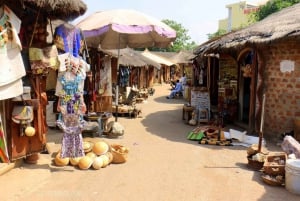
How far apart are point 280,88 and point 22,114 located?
6670mm

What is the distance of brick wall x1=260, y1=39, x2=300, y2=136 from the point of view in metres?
8.77

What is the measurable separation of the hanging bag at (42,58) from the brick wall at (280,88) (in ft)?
19.1

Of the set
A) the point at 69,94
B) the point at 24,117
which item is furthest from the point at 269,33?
the point at 24,117

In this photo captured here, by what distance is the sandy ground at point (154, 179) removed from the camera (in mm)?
5105

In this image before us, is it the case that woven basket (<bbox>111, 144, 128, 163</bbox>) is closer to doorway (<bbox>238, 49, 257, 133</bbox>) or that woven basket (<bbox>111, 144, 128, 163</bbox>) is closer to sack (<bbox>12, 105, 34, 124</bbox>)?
sack (<bbox>12, 105, 34, 124</bbox>)

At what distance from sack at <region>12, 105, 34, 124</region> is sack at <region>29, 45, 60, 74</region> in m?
0.70

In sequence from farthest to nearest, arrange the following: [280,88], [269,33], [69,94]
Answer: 1. [280,88]
2. [269,33]
3. [69,94]

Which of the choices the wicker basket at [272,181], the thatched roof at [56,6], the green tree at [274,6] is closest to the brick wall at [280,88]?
the wicker basket at [272,181]

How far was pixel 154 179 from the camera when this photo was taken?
5867 millimetres

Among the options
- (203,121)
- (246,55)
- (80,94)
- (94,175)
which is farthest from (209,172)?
(246,55)

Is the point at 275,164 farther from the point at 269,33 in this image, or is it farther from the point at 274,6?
the point at 274,6

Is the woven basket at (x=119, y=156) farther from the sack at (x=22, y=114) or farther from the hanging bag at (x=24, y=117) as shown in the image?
the sack at (x=22, y=114)

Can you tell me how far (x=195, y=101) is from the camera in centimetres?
1197

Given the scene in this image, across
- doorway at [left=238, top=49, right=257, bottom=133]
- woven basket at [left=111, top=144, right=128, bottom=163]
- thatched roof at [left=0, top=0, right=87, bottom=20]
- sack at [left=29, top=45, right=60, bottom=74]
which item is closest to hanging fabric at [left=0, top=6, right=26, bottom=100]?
thatched roof at [left=0, top=0, right=87, bottom=20]
